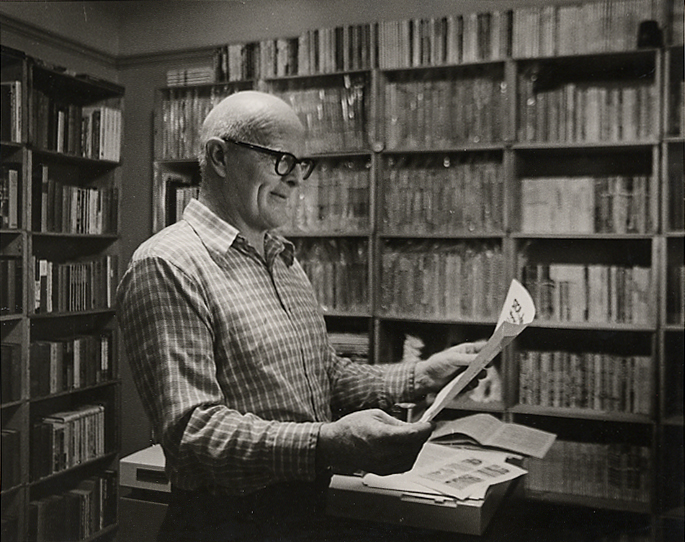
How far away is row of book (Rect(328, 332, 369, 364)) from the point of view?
1912 mm

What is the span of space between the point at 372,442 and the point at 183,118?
34.4 inches

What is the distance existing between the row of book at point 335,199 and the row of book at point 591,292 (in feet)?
1.91

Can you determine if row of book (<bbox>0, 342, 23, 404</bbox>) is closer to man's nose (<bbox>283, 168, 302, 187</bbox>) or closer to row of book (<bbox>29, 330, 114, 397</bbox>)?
row of book (<bbox>29, 330, 114, 397</bbox>)

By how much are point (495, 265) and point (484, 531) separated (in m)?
1.11

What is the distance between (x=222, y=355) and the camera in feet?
3.61

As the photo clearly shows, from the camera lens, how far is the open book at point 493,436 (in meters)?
1.38

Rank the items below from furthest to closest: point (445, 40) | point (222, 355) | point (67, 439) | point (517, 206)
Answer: point (517, 206)
point (445, 40)
point (67, 439)
point (222, 355)

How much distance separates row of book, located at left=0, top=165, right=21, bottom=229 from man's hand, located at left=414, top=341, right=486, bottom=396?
899 millimetres

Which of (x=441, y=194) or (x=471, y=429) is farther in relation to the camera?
(x=441, y=194)

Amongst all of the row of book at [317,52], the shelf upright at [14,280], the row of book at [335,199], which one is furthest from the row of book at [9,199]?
the row of book at [335,199]

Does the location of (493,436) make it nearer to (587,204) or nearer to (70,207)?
(587,204)

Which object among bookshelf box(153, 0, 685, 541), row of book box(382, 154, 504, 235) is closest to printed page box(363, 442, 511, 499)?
bookshelf box(153, 0, 685, 541)

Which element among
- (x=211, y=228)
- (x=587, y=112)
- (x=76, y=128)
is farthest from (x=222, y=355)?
(x=587, y=112)

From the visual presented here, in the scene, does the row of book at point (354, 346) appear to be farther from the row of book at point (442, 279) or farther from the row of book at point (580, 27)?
the row of book at point (580, 27)
